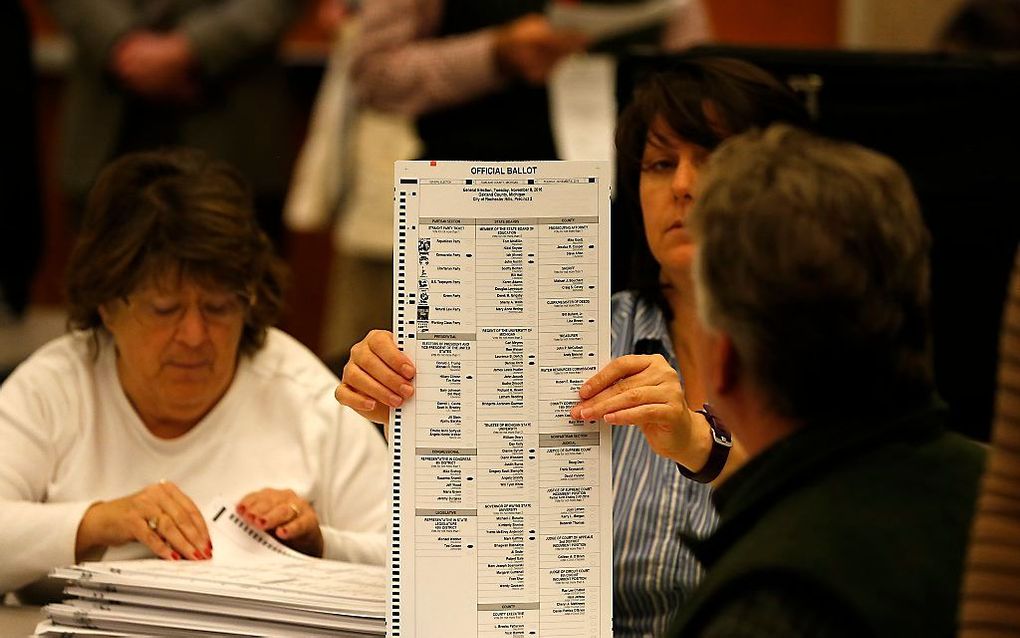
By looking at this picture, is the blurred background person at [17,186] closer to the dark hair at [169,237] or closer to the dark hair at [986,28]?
the dark hair at [169,237]

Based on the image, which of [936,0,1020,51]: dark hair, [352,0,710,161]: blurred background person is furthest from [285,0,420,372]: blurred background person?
[936,0,1020,51]: dark hair

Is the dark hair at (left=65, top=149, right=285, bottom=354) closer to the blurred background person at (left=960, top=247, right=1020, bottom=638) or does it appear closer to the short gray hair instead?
the short gray hair

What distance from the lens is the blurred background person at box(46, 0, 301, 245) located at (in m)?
4.39

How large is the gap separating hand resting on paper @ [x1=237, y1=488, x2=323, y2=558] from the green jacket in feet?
3.12

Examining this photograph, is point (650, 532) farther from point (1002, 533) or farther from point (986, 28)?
point (986, 28)

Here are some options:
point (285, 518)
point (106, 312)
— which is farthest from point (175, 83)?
point (285, 518)

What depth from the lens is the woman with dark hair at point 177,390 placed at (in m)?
2.38

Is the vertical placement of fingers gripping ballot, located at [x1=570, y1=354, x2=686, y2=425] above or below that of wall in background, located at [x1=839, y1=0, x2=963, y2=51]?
below

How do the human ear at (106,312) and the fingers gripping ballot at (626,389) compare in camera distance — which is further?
the human ear at (106,312)

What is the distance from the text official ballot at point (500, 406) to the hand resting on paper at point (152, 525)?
0.53 meters

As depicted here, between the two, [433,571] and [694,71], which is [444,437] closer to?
[433,571]

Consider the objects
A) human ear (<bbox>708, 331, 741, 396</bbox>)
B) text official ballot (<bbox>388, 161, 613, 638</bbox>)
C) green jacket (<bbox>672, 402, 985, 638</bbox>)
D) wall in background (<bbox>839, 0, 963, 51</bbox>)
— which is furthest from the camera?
wall in background (<bbox>839, 0, 963, 51</bbox>)

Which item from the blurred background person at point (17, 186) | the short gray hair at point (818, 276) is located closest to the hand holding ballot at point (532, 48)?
the blurred background person at point (17, 186)

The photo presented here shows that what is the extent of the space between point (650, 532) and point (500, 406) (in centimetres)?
51
